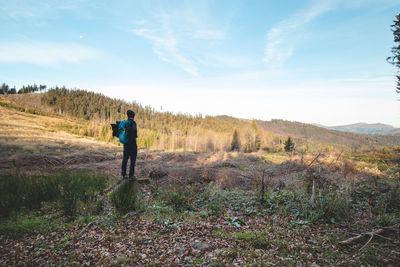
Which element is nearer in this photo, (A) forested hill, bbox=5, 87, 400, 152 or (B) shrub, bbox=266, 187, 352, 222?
(B) shrub, bbox=266, 187, 352, 222

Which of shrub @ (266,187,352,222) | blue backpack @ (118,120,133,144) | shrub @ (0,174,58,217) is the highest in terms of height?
blue backpack @ (118,120,133,144)

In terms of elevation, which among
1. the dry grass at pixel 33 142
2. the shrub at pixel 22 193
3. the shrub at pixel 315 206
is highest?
the shrub at pixel 315 206

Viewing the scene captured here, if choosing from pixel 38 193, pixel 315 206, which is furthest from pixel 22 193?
pixel 315 206

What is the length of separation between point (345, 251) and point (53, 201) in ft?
28.4

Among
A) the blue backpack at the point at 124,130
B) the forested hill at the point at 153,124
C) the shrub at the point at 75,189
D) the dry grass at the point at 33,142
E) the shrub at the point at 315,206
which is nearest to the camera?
the shrub at the point at 315,206

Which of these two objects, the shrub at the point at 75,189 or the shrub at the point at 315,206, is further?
the shrub at the point at 75,189

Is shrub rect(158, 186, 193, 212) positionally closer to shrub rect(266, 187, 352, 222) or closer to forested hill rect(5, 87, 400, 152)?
shrub rect(266, 187, 352, 222)

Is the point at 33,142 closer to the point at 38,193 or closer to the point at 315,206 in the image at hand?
the point at 38,193

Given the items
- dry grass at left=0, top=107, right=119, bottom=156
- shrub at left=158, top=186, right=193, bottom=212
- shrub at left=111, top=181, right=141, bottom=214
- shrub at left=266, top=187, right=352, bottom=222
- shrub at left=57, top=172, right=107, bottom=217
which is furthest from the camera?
dry grass at left=0, top=107, right=119, bottom=156

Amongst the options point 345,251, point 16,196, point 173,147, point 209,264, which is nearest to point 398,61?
point 345,251

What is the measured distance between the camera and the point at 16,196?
6.34m

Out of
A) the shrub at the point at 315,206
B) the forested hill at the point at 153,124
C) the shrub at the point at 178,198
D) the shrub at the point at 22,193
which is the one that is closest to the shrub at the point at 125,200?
the shrub at the point at 178,198

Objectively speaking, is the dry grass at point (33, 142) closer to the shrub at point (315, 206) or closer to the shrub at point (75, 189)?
the shrub at point (75, 189)

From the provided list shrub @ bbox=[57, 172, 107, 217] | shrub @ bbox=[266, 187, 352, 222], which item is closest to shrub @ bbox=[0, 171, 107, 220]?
shrub @ bbox=[57, 172, 107, 217]
